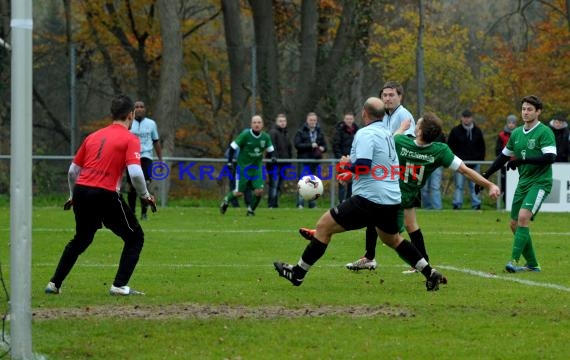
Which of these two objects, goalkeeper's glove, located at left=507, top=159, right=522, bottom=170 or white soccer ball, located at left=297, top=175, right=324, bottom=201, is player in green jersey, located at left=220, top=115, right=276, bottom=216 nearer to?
white soccer ball, located at left=297, top=175, right=324, bottom=201

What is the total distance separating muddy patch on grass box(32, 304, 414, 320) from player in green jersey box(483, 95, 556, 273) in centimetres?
375

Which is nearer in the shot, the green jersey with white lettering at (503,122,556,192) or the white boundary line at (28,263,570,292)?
the white boundary line at (28,263,570,292)

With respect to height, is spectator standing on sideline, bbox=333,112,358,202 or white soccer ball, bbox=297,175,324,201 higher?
spectator standing on sideline, bbox=333,112,358,202

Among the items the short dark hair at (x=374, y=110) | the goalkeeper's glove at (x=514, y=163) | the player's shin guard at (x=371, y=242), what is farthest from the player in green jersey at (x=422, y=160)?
the goalkeeper's glove at (x=514, y=163)

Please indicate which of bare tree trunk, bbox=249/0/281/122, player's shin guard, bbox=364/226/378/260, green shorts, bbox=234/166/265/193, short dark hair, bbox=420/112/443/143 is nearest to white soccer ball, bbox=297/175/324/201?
player's shin guard, bbox=364/226/378/260

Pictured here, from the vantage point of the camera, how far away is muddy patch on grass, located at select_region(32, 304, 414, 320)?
947 cm

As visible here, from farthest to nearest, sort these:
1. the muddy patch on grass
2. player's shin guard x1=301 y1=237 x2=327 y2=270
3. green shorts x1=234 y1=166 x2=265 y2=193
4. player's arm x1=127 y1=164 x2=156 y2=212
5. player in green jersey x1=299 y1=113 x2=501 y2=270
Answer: green shorts x1=234 y1=166 x2=265 y2=193 → player in green jersey x1=299 y1=113 x2=501 y2=270 → player's shin guard x1=301 y1=237 x2=327 y2=270 → player's arm x1=127 y1=164 x2=156 y2=212 → the muddy patch on grass


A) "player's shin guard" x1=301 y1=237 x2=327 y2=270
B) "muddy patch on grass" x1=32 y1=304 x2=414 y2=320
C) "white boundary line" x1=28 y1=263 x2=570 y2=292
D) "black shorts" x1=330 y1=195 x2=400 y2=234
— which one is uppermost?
"black shorts" x1=330 y1=195 x2=400 y2=234

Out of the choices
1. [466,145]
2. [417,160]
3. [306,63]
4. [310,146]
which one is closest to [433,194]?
[466,145]

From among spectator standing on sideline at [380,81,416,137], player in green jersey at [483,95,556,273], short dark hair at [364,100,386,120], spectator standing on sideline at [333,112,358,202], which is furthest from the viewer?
spectator standing on sideline at [333,112,358,202]

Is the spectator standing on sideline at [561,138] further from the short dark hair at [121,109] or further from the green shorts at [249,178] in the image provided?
the short dark hair at [121,109]

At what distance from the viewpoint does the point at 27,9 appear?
720 centimetres

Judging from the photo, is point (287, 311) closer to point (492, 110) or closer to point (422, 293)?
point (422, 293)

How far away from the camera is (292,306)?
1005cm
